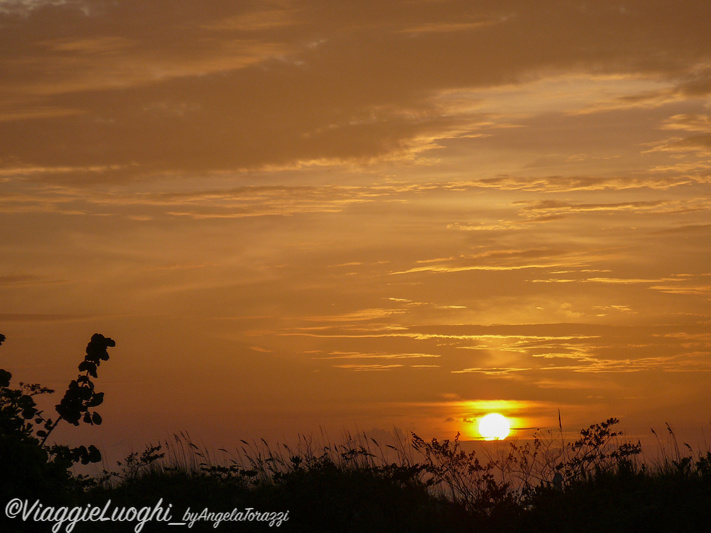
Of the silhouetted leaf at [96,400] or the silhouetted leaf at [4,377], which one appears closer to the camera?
the silhouetted leaf at [4,377]

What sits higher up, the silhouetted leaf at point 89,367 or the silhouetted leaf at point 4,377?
the silhouetted leaf at point 89,367

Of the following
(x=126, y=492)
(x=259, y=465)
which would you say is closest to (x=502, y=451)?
(x=259, y=465)

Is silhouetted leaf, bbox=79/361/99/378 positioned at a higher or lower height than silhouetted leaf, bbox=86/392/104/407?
higher

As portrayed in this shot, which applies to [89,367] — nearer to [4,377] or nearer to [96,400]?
[96,400]

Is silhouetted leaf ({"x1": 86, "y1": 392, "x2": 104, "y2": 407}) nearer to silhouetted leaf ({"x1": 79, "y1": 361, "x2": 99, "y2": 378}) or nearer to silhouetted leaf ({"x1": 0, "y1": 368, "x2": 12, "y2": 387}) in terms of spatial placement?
silhouetted leaf ({"x1": 79, "y1": 361, "x2": 99, "y2": 378})

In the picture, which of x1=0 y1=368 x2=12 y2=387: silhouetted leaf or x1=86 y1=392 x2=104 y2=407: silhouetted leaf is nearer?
x1=0 y1=368 x2=12 y2=387: silhouetted leaf

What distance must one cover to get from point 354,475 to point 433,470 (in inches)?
57.5

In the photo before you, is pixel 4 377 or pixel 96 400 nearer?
pixel 4 377

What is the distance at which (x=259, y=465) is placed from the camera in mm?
14750

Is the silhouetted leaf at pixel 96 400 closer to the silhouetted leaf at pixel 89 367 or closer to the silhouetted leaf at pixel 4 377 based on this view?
the silhouetted leaf at pixel 89 367

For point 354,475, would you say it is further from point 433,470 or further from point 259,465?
point 259,465

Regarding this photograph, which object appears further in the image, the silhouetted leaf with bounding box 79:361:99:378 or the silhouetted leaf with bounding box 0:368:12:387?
the silhouetted leaf with bounding box 79:361:99:378

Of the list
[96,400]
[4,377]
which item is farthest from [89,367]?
[4,377]

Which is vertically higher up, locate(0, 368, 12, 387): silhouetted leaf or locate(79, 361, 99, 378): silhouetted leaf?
locate(79, 361, 99, 378): silhouetted leaf
